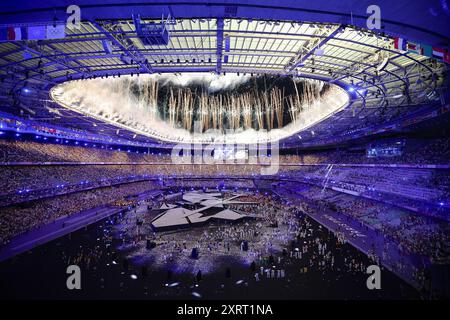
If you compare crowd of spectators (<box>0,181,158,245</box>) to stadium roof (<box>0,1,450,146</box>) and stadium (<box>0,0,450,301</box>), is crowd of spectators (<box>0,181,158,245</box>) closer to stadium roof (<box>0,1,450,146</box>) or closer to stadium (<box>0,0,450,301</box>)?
stadium (<box>0,0,450,301</box>)

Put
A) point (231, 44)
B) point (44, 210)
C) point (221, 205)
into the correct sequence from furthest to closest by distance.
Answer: point (221, 205) < point (44, 210) < point (231, 44)

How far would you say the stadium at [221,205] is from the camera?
34.6 feet

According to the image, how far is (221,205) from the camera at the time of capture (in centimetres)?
3934

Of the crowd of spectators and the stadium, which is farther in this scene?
the crowd of spectators

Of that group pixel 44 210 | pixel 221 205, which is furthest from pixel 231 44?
pixel 44 210

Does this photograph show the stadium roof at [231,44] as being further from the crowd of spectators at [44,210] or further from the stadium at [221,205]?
the crowd of spectators at [44,210]

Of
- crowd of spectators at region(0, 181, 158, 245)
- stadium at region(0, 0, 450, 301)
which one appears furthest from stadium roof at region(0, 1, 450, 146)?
crowd of spectators at region(0, 181, 158, 245)

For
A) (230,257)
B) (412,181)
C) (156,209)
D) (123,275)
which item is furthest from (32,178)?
(412,181)

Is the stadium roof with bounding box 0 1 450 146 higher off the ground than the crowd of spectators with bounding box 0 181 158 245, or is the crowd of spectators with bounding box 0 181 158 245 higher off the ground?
the stadium roof with bounding box 0 1 450 146

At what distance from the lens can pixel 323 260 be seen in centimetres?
1883

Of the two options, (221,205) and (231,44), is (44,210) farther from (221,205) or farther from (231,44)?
(231,44)

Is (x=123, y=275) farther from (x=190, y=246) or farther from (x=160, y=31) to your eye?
(x=160, y=31)

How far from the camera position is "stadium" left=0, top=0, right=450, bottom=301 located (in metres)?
10.5

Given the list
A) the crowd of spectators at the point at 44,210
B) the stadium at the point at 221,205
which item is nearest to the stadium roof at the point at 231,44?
the stadium at the point at 221,205
